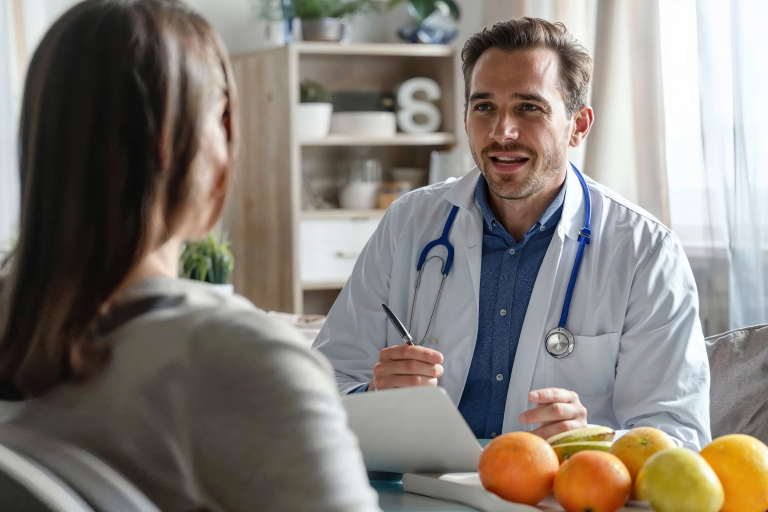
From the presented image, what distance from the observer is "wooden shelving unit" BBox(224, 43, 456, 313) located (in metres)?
3.89

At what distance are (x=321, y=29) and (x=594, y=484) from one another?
3323 millimetres

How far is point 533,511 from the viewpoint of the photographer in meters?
0.93

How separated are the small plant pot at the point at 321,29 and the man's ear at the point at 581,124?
2.19 m

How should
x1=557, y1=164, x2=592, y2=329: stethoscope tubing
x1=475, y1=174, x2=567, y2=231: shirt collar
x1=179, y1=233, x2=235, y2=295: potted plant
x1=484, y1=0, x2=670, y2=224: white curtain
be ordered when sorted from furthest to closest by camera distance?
x1=179, y1=233, x2=235, y2=295: potted plant < x1=484, y1=0, x2=670, y2=224: white curtain < x1=475, y1=174, x2=567, y2=231: shirt collar < x1=557, y1=164, x2=592, y2=329: stethoscope tubing

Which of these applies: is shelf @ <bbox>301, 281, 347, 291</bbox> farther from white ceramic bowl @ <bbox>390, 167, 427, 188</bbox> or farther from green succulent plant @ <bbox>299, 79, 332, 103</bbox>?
green succulent plant @ <bbox>299, 79, 332, 103</bbox>

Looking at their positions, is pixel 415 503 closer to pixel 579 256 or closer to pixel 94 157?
pixel 94 157

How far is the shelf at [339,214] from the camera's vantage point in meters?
3.92

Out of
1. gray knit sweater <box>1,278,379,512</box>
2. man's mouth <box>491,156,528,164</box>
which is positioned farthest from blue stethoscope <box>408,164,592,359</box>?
gray knit sweater <box>1,278,379,512</box>

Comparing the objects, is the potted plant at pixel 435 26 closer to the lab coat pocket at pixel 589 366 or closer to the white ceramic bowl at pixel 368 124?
the white ceramic bowl at pixel 368 124

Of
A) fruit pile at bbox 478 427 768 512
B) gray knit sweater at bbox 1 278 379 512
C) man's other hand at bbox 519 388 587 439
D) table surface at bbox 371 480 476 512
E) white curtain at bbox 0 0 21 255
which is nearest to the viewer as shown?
gray knit sweater at bbox 1 278 379 512

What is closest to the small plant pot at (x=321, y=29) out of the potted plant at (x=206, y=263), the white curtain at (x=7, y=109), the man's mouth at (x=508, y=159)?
the white curtain at (x=7, y=109)

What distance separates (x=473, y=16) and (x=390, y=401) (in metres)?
3.57

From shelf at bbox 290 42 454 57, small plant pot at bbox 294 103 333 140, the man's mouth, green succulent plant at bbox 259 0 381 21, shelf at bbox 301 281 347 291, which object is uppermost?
green succulent plant at bbox 259 0 381 21

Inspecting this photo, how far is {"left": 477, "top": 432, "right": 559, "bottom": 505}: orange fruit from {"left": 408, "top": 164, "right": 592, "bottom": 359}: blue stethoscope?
2.18ft
